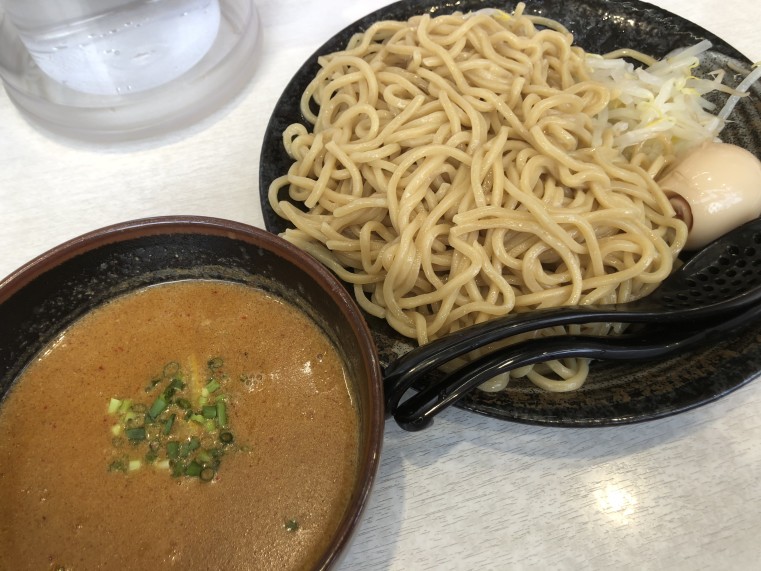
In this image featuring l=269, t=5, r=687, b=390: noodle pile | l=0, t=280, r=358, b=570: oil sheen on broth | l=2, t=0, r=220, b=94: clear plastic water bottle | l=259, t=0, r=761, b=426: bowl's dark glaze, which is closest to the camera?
l=0, t=280, r=358, b=570: oil sheen on broth

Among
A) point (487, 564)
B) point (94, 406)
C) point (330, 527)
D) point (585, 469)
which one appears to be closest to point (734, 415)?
point (585, 469)

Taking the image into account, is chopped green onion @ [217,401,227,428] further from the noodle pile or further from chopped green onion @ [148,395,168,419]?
the noodle pile

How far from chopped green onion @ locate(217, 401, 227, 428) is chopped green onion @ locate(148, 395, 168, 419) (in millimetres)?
114

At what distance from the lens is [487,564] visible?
133 centimetres

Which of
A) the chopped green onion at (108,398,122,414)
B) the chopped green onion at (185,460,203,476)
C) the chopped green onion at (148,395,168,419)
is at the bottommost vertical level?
the chopped green onion at (185,460,203,476)

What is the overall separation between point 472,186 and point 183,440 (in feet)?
3.60

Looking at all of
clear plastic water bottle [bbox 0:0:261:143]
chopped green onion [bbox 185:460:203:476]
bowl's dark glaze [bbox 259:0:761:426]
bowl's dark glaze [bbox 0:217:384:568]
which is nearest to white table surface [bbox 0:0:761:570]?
bowl's dark glaze [bbox 259:0:761:426]

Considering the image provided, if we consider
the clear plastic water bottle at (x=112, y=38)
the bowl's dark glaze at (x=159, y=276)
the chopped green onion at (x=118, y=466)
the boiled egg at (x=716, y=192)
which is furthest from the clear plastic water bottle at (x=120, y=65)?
the boiled egg at (x=716, y=192)

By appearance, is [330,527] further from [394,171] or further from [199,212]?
[199,212]

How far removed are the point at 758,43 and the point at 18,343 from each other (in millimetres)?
2903

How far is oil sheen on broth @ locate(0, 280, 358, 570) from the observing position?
1.01 m

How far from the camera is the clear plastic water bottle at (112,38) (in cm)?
202

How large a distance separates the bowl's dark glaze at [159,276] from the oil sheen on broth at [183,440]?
33 mm

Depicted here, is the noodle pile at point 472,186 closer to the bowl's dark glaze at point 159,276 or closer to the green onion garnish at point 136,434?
the bowl's dark glaze at point 159,276
